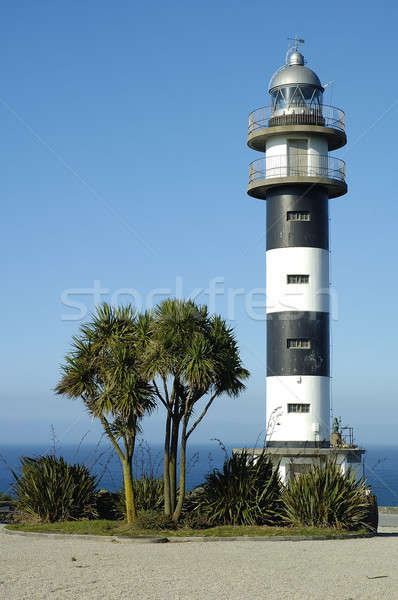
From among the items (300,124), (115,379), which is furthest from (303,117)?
(115,379)

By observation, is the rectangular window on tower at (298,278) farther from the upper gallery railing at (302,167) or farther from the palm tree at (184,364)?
the palm tree at (184,364)

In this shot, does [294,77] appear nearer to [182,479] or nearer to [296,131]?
[296,131]

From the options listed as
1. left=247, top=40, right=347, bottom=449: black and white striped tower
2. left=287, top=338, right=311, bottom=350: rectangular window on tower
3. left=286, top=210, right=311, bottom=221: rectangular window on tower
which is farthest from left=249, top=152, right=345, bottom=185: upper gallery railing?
left=287, top=338, right=311, bottom=350: rectangular window on tower

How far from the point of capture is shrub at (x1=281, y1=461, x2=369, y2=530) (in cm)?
1805

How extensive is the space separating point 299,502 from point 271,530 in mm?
1080

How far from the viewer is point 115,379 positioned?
18.3 meters

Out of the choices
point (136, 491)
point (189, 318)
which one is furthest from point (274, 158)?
point (136, 491)

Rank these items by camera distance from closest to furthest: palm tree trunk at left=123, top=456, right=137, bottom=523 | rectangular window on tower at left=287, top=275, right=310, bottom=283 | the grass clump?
the grass clump < palm tree trunk at left=123, top=456, right=137, bottom=523 < rectangular window on tower at left=287, top=275, right=310, bottom=283

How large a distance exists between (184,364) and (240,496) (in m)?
3.42

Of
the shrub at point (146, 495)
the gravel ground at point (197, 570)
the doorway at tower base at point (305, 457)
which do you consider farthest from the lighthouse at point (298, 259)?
the gravel ground at point (197, 570)

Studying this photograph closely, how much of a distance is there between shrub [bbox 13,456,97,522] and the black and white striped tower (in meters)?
9.72

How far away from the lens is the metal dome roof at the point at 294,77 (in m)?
30.4

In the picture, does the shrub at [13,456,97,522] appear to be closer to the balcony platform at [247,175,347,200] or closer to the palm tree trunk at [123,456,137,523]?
the palm tree trunk at [123,456,137,523]

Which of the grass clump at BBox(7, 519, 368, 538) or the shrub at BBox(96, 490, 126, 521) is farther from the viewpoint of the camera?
the shrub at BBox(96, 490, 126, 521)
